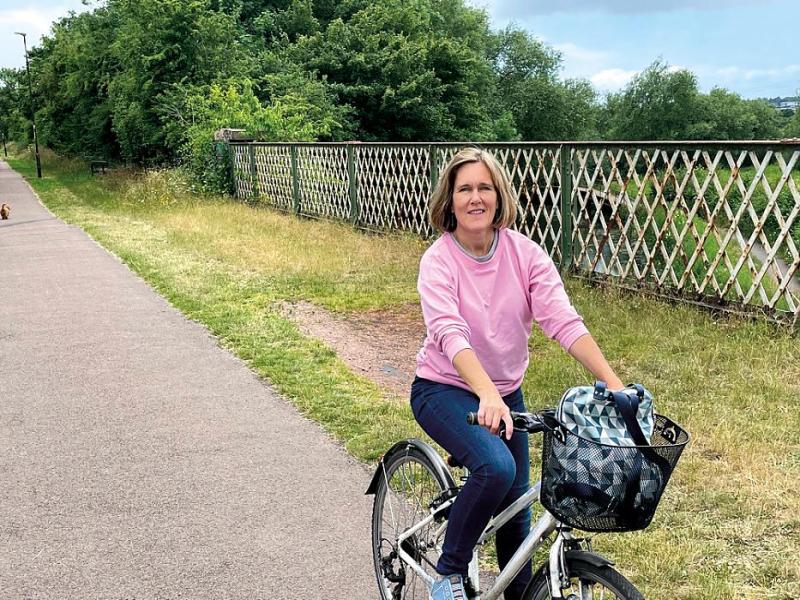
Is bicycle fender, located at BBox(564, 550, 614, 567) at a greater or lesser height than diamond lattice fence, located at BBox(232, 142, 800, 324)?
greater

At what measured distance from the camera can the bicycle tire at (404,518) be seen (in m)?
3.08

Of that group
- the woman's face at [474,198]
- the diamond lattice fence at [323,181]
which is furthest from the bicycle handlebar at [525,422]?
the diamond lattice fence at [323,181]

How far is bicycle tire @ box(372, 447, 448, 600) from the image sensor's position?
121 inches

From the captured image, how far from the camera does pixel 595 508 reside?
2.09m

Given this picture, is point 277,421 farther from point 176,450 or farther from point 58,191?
point 58,191

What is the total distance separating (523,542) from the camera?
252 centimetres

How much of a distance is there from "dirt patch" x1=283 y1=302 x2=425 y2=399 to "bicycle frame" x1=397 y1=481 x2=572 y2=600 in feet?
11.6

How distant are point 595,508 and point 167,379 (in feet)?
17.7

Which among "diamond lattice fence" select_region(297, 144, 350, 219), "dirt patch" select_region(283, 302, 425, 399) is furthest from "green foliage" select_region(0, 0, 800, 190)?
"dirt patch" select_region(283, 302, 425, 399)

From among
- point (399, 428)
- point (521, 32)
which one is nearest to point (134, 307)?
point (399, 428)

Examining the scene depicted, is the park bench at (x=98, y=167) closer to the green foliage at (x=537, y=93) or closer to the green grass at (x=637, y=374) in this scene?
the green grass at (x=637, y=374)

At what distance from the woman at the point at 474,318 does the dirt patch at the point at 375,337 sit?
368 cm

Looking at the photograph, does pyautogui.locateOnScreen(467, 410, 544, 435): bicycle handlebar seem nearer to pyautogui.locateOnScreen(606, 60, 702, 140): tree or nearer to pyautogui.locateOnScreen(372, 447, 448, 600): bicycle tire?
pyautogui.locateOnScreen(372, 447, 448, 600): bicycle tire

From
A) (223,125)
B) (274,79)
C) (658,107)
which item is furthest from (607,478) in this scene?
(658,107)
